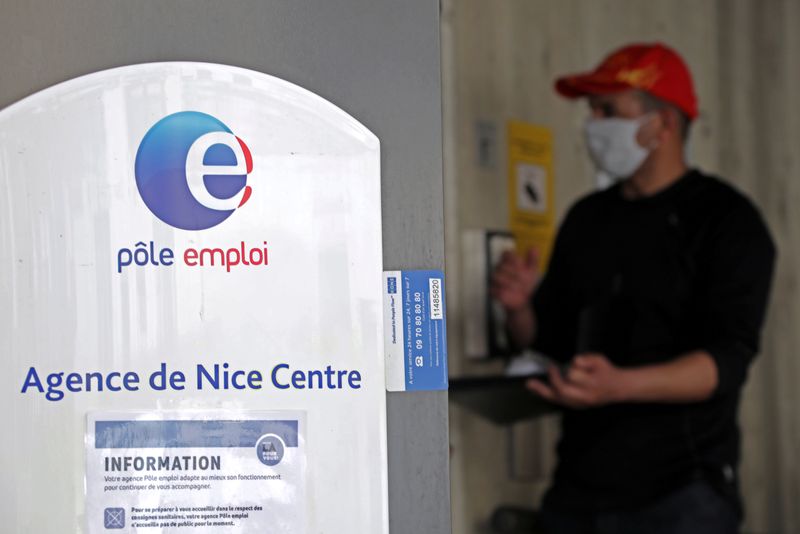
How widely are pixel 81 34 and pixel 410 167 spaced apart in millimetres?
373

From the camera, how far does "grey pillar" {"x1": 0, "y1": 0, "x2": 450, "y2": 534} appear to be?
3.39 feet

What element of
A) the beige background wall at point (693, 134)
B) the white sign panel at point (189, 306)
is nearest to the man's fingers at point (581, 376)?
the beige background wall at point (693, 134)

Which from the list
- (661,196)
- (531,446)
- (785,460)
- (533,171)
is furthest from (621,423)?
(785,460)

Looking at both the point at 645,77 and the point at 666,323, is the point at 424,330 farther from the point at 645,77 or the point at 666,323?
the point at 645,77

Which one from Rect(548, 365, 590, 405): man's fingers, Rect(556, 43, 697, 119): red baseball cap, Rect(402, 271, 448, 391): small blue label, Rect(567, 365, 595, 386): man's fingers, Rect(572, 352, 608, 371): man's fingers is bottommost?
Rect(548, 365, 590, 405): man's fingers

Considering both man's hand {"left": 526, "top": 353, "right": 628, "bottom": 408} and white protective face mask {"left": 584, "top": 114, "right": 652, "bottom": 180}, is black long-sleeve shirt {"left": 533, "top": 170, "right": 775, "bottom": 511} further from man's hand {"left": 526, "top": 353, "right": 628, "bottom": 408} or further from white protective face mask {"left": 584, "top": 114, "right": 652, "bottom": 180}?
man's hand {"left": 526, "top": 353, "right": 628, "bottom": 408}

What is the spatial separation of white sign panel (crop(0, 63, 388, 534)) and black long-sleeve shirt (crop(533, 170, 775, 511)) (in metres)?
1.44

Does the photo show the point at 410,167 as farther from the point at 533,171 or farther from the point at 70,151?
the point at 533,171

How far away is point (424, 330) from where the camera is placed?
1.04 meters

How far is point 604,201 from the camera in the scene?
2.63 metres

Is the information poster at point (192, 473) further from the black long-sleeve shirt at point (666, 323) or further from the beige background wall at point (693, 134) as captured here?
the beige background wall at point (693, 134)

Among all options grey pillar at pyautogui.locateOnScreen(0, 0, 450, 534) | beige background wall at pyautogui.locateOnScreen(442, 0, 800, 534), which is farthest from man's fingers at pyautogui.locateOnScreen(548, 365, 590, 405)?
grey pillar at pyautogui.locateOnScreen(0, 0, 450, 534)

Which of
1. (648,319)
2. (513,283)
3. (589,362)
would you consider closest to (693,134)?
(513,283)

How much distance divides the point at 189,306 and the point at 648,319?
161 centimetres
